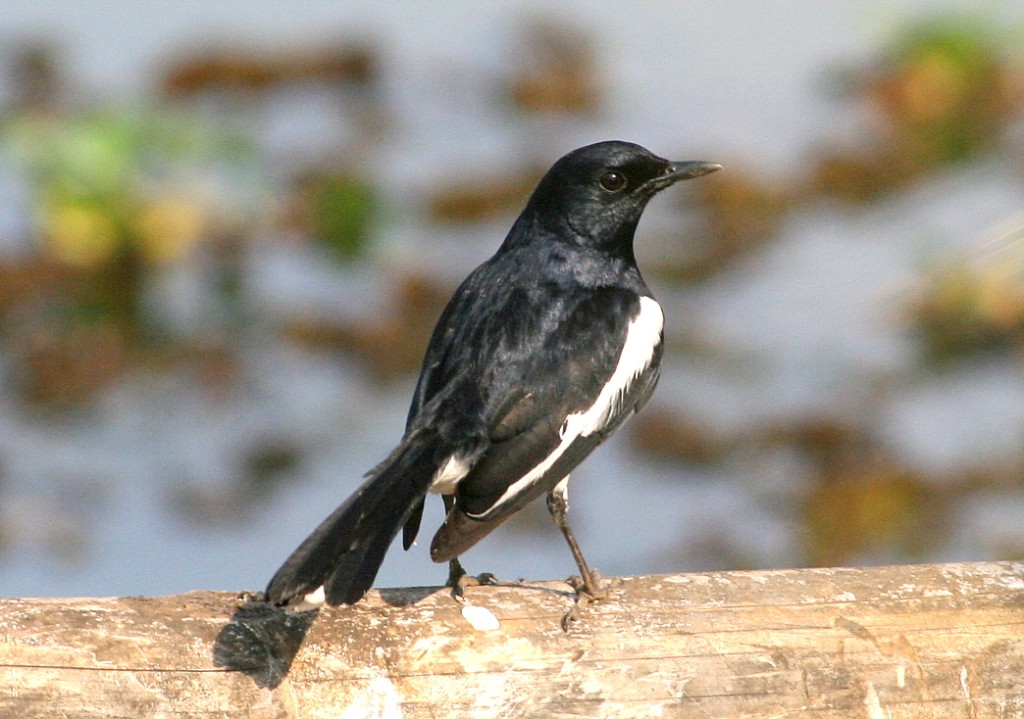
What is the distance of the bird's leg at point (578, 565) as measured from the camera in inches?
92.3

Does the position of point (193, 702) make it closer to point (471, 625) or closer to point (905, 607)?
point (471, 625)

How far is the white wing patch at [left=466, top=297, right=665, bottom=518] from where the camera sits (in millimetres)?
2725

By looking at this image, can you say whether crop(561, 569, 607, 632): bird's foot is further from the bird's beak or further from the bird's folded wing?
the bird's beak

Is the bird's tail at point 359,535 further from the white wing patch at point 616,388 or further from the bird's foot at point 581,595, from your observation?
the bird's foot at point 581,595

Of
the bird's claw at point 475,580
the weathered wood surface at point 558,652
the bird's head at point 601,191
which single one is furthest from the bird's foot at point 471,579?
the bird's head at point 601,191

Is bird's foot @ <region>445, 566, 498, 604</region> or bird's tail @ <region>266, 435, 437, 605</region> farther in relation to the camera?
bird's foot @ <region>445, 566, 498, 604</region>

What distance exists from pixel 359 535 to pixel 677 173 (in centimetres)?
128

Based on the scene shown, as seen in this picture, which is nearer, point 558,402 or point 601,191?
point 558,402

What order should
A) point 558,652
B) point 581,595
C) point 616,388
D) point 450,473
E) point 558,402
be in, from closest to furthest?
point 558,652 < point 581,595 < point 450,473 < point 558,402 < point 616,388

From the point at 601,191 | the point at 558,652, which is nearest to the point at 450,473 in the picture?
the point at 558,652

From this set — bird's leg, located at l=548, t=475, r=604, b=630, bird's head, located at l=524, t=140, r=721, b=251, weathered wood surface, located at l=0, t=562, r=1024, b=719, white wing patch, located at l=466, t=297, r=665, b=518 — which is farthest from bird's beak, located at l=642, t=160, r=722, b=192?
weathered wood surface, located at l=0, t=562, r=1024, b=719

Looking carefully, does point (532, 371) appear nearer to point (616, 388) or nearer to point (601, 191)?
point (616, 388)

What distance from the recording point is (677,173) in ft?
10.6

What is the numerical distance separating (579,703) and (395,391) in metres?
4.39
